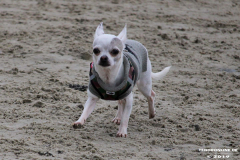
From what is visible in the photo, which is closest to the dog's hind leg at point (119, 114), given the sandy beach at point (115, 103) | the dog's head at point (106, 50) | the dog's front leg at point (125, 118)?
the sandy beach at point (115, 103)

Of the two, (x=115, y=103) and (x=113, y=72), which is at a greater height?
(x=113, y=72)

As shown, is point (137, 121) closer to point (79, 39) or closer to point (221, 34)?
point (79, 39)

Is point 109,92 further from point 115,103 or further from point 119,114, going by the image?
point 115,103

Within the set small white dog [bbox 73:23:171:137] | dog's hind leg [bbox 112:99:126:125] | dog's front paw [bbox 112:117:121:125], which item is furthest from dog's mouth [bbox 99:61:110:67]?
dog's front paw [bbox 112:117:121:125]

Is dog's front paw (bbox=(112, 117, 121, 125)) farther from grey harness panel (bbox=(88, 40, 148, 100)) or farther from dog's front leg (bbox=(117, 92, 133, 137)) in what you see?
grey harness panel (bbox=(88, 40, 148, 100))

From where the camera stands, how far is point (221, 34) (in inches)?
384

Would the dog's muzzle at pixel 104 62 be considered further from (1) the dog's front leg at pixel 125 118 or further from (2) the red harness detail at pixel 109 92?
(1) the dog's front leg at pixel 125 118

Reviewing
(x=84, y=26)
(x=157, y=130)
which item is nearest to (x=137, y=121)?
(x=157, y=130)

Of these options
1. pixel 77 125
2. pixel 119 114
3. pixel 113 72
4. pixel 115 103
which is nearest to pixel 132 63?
pixel 113 72

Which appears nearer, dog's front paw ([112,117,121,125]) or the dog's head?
the dog's head

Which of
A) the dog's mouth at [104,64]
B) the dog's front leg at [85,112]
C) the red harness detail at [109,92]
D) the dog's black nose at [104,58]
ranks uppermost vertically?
the dog's black nose at [104,58]

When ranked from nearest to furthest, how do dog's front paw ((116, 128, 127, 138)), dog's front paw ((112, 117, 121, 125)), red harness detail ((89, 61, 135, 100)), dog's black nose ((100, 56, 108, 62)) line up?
1. dog's black nose ((100, 56, 108, 62))
2. red harness detail ((89, 61, 135, 100))
3. dog's front paw ((116, 128, 127, 138))
4. dog's front paw ((112, 117, 121, 125))

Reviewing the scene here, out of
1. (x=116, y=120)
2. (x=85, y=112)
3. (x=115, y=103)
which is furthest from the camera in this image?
(x=115, y=103)

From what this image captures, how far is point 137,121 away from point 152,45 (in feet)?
11.1
